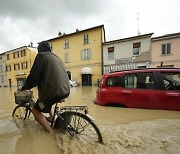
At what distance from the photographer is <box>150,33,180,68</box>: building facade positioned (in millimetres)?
19297

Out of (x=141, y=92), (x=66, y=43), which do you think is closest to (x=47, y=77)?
(x=141, y=92)

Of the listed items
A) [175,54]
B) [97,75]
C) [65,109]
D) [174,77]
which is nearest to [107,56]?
[97,75]

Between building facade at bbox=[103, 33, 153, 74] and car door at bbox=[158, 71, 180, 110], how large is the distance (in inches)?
681

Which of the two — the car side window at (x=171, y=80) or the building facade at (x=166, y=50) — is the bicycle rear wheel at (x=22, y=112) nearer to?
the car side window at (x=171, y=80)

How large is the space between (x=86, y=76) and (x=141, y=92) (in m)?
21.9

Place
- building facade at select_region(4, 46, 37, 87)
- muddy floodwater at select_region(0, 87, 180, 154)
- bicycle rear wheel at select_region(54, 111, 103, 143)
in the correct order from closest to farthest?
muddy floodwater at select_region(0, 87, 180, 154)
bicycle rear wheel at select_region(54, 111, 103, 143)
building facade at select_region(4, 46, 37, 87)

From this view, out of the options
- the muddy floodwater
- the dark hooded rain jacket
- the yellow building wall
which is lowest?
the muddy floodwater

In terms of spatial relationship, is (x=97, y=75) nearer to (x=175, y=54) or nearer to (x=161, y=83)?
(x=175, y=54)

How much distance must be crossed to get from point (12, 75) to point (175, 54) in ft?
122

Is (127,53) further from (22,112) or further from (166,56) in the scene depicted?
(22,112)

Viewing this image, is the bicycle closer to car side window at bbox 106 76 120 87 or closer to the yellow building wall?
car side window at bbox 106 76 120 87

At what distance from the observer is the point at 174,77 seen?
4.59m

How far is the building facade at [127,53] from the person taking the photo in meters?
21.1

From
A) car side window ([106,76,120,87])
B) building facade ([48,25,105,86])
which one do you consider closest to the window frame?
building facade ([48,25,105,86])
